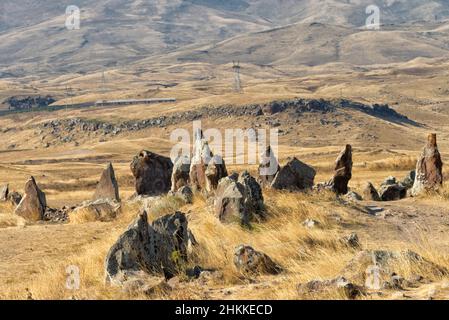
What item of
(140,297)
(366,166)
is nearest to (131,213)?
(140,297)

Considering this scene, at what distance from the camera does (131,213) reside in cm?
2341

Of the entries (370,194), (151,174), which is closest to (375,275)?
(370,194)

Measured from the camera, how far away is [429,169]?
1001 inches

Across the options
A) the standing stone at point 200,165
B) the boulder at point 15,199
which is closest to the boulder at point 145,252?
the standing stone at point 200,165

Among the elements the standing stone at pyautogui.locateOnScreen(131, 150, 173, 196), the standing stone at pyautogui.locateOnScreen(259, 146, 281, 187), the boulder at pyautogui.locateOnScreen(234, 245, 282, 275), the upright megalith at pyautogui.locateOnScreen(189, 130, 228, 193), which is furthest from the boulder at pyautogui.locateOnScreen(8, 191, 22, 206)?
the boulder at pyautogui.locateOnScreen(234, 245, 282, 275)

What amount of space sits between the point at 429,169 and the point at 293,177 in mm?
4600

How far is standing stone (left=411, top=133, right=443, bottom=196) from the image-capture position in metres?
25.1

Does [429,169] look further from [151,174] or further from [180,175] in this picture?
[151,174]

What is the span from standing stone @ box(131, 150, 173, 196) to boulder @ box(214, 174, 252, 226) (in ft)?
36.0

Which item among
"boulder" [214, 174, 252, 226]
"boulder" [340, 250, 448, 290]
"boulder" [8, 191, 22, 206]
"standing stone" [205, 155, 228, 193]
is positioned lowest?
"boulder" [8, 191, 22, 206]

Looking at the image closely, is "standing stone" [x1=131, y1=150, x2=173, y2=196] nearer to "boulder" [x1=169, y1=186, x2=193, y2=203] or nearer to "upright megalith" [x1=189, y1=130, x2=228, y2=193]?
"upright megalith" [x1=189, y1=130, x2=228, y2=193]

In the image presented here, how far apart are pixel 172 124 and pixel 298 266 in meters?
125

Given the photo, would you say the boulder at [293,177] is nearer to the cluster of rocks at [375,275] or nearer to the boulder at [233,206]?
the boulder at [233,206]
